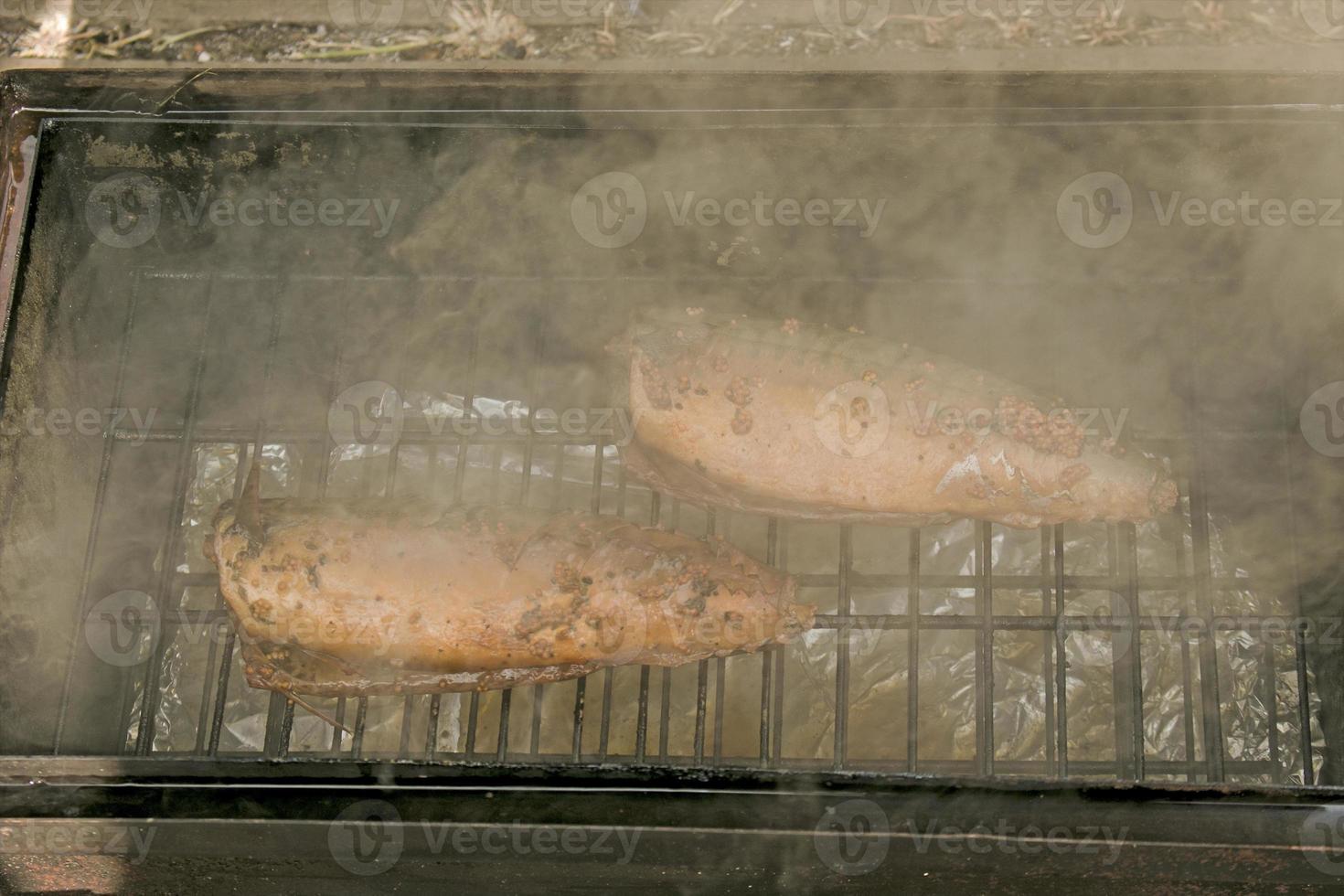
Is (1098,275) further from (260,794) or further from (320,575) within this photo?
(260,794)

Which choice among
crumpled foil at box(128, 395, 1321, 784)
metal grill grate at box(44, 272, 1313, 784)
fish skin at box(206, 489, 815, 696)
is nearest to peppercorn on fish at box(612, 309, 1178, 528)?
metal grill grate at box(44, 272, 1313, 784)

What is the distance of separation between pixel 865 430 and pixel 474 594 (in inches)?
49.7

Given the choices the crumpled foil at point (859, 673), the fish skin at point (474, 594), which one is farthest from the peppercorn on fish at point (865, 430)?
the crumpled foil at point (859, 673)

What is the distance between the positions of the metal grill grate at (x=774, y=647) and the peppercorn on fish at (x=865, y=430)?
235 mm

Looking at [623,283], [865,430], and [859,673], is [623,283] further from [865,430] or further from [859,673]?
[859,673]

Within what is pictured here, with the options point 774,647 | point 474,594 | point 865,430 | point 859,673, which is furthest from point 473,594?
point 859,673

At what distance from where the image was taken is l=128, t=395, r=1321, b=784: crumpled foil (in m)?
3.54

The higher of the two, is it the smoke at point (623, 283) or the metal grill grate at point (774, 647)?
the smoke at point (623, 283)

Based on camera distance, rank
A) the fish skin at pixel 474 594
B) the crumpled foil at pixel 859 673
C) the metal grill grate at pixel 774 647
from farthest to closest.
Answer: the crumpled foil at pixel 859 673 → the metal grill grate at pixel 774 647 → the fish skin at pixel 474 594

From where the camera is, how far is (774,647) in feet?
9.98

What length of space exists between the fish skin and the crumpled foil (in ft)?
1.80

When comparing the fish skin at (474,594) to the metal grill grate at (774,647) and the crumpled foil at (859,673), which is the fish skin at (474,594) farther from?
the crumpled foil at (859,673)

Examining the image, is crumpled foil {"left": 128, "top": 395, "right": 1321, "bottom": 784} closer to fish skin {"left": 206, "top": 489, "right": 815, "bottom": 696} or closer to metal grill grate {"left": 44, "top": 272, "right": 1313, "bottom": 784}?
metal grill grate {"left": 44, "top": 272, "right": 1313, "bottom": 784}

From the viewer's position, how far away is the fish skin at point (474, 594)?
9.54 ft
